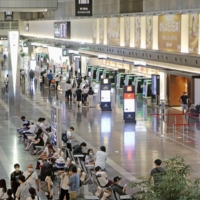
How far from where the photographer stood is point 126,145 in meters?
26.9

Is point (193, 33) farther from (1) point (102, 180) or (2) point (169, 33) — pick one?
(1) point (102, 180)

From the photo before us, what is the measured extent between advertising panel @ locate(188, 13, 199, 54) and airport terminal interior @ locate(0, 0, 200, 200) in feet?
0.15

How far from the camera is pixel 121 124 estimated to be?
108 ft

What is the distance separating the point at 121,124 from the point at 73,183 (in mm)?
15189

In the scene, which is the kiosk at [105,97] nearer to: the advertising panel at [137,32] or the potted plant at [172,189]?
the advertising panel at [137,32]

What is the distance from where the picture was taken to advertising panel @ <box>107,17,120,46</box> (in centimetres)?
4638

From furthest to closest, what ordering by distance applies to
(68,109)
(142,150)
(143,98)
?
(143,98)
(68,109)
(142,150)

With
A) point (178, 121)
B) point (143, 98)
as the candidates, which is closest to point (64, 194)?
point (178, 121)

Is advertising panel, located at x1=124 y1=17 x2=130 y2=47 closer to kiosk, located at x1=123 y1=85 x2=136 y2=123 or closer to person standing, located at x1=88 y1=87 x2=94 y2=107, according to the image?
person standing, located at x1=88 y1=87 x2=94 y2=107

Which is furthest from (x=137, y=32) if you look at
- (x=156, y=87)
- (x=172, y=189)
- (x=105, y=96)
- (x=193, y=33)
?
(x=172, y=189)

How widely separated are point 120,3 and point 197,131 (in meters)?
19.2

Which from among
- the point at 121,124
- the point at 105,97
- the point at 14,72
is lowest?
the point at 121,124

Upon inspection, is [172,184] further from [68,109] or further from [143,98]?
[143,98]

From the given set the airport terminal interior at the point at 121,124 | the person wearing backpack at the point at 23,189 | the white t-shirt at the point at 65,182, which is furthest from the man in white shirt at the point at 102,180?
the person wearing backpack at the point at 23,189
